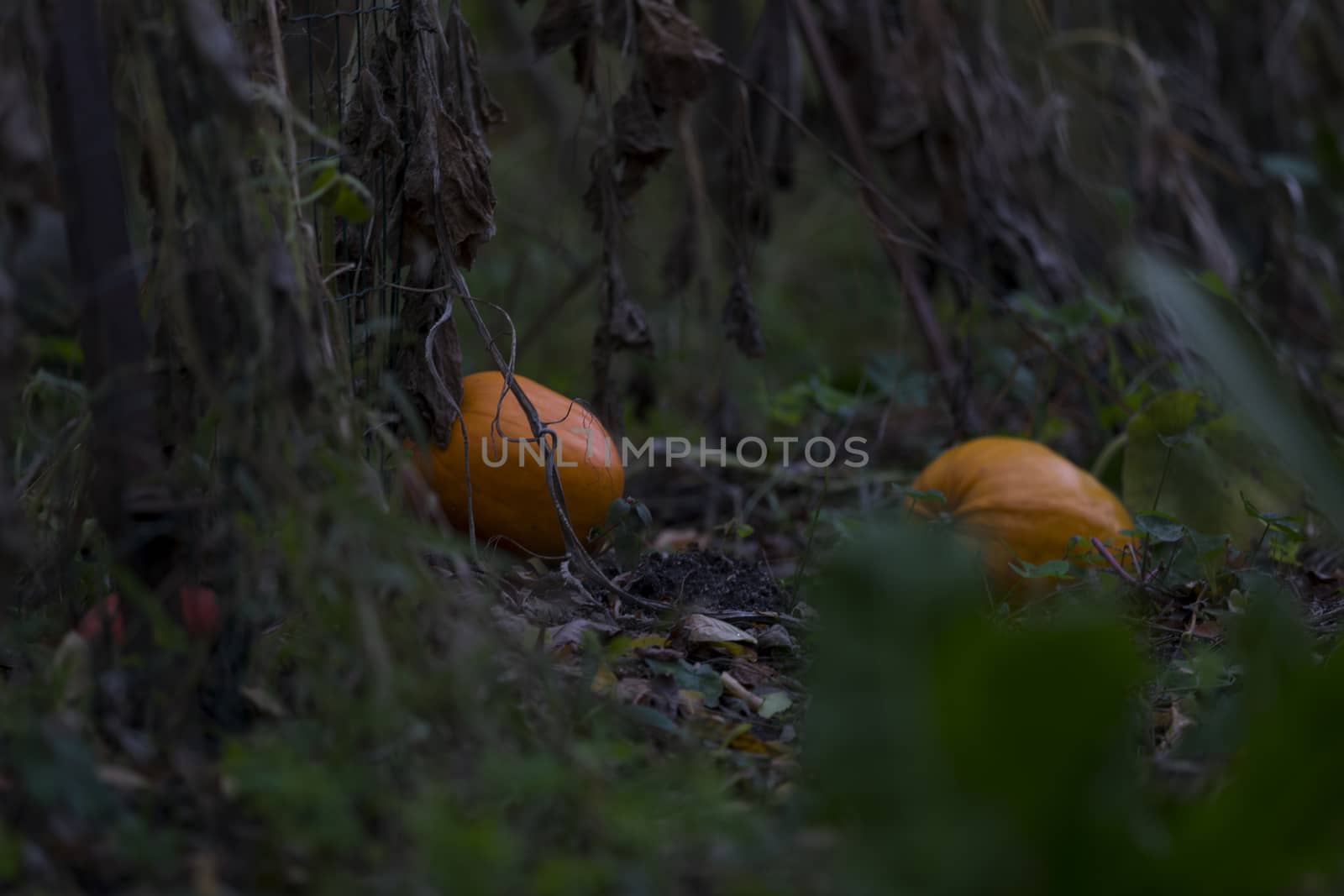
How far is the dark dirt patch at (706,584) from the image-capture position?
190 centimetres

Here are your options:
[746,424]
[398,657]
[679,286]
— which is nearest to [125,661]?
[398,657]

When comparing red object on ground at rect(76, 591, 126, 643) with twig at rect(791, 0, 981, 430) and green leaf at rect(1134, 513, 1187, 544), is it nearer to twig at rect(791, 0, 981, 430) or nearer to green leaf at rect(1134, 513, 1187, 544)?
green leaf at rect(1134, 513, 1187, 544)

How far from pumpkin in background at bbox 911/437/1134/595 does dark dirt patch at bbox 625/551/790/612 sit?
19.3 inches

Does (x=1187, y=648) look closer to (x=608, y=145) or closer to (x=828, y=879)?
(x=828, y=879)

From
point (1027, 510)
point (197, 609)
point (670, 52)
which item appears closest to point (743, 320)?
point (670, 52)

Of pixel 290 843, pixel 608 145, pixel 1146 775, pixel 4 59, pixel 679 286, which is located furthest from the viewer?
pixel 679 286

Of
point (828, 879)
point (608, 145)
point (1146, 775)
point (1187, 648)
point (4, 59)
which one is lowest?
point (1187, 648)

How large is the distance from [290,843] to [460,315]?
9.70 ft

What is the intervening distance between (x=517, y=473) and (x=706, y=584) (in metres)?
0.35

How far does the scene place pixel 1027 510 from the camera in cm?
230

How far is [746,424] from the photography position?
359 cm

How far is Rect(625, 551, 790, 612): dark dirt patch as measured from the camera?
190 cm

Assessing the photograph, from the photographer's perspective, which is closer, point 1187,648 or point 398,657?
point 398,657

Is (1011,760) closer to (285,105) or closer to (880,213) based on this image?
(285,105)
